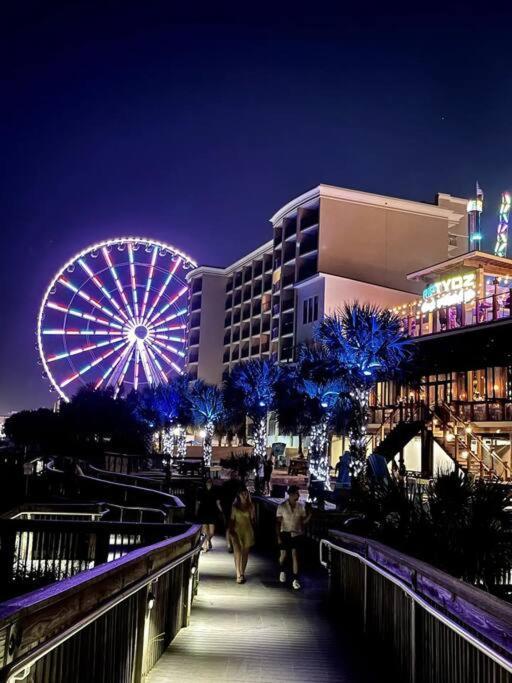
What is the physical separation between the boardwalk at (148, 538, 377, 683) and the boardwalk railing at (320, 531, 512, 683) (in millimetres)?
399

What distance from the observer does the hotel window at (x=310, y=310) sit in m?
59.1

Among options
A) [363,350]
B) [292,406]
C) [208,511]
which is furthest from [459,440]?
[208,511]

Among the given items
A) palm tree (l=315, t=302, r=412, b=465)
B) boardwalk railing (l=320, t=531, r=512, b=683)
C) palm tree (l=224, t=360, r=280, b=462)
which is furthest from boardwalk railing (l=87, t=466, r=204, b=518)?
palm tree (l=224, t=360, r=280, b=462)

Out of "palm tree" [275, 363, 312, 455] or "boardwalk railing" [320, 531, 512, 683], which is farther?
A: "palm tree" [275, 363, 312, 455]

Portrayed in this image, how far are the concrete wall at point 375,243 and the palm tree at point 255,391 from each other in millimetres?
15388

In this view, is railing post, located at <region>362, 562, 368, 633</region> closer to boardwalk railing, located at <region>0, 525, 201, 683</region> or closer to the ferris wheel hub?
boardwalk railing, located at <region>0, 525, 201, 683</region>

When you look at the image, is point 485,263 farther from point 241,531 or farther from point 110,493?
point 241,531

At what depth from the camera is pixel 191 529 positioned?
26.8ft

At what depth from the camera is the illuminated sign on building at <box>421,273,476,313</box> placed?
3700cm

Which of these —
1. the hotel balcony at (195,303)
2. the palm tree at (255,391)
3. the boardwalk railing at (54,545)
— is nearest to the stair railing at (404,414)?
the palm tree at (255,391)

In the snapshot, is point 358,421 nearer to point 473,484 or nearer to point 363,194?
point 473,484

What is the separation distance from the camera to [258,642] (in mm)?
7137

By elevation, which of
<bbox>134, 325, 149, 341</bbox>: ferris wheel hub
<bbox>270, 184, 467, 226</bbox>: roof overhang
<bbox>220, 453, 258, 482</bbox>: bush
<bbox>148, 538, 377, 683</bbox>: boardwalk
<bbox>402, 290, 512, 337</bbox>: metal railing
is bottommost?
<bbox>148, 538, 377, 683</bbox>: boardwalk

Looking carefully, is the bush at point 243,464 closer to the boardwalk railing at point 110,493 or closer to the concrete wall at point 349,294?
the boardwalk railing at point 110,493
